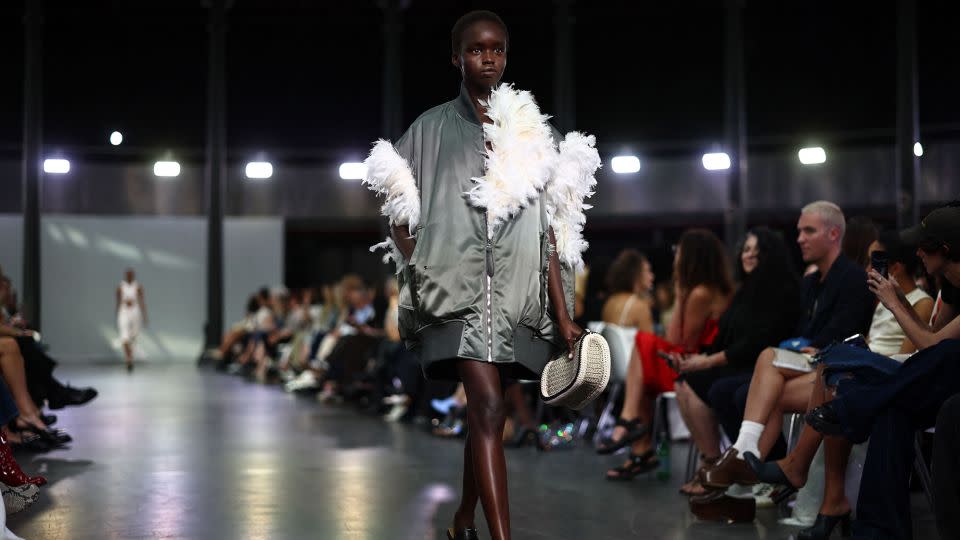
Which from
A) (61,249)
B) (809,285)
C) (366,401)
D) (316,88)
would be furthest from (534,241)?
(316,88)

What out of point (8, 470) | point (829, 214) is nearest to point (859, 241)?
point (829, 214)

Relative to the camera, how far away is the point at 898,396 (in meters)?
3.16

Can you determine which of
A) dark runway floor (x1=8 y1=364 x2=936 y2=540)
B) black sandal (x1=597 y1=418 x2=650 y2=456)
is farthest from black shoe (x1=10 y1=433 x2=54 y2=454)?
black sandal (x1=597 y1=418 x2=650 y2=456)

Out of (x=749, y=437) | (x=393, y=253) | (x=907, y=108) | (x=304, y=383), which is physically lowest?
(x=304, y=383)

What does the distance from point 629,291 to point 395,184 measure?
11.7 ft

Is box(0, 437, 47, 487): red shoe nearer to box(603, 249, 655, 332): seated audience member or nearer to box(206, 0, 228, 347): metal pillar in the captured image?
box(603, 249, 655, 332): seated audience member

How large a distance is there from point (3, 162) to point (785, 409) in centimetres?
1653

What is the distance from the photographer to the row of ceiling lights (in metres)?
17.9

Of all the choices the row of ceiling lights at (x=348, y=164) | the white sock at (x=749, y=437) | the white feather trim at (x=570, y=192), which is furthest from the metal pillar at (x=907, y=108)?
the white feather trim at (x=570, y=192)

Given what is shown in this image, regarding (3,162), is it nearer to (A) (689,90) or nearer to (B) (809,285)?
(A) (689,90)

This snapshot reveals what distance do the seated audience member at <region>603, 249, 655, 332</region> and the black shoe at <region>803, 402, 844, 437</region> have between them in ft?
9.65

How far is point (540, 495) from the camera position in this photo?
15.0 ft

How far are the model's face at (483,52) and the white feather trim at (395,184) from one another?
294 millimetres

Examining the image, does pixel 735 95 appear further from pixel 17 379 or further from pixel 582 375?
pixel 582 375
